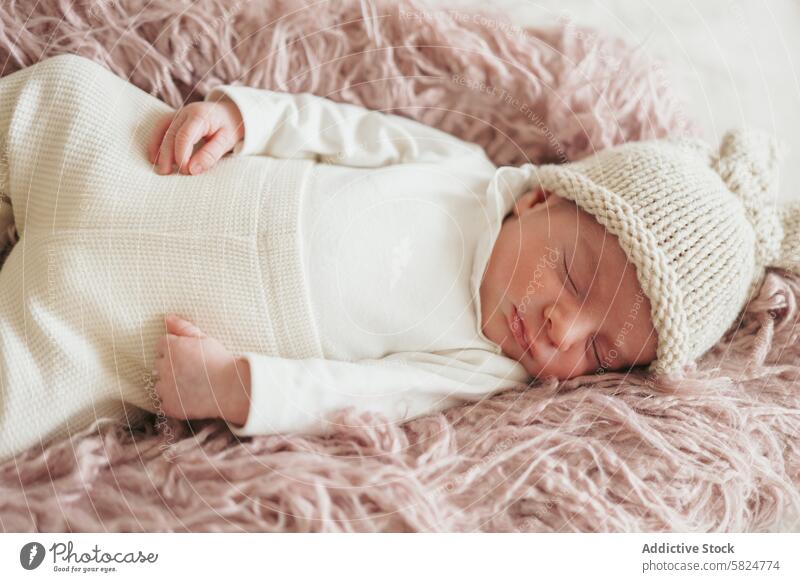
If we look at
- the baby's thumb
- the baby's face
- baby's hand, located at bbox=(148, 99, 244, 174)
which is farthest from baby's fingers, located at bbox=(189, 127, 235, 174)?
the baby's face

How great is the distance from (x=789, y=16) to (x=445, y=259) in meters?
0.52

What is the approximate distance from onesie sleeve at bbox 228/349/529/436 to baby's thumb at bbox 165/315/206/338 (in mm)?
52

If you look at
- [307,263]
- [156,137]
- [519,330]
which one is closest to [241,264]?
[307,263]

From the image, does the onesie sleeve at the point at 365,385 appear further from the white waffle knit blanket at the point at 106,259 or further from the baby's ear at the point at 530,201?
the baby's ear at the point at 530,201

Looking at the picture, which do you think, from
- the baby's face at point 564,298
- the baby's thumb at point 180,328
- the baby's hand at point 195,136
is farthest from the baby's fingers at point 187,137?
the baby's face at point 564,298

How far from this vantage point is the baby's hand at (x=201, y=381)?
58 cm

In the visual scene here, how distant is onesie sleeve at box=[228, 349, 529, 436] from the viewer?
0.58 meters

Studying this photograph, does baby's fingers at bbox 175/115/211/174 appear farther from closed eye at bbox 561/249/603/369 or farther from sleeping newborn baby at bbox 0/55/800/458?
closed eye at bbox 561/249/603/369

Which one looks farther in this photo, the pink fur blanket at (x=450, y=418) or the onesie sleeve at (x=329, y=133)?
the onesie sleeve at (x=329, y=133)

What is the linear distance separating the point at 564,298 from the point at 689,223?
0.13 metres

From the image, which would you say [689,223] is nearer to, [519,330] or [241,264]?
[519,330]

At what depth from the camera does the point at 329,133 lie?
728 millimetres
